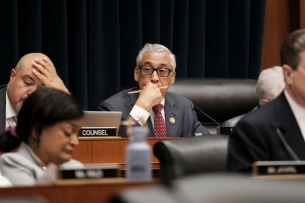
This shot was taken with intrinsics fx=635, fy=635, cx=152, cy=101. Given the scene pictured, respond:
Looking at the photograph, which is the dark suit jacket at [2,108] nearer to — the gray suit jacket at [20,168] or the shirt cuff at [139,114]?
the shirt cuff at [139,114]

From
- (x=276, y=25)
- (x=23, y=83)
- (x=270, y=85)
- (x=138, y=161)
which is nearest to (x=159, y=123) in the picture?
(x=270, y=85)

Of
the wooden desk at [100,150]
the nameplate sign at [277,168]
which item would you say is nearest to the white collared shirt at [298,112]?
the nameplate sign at [277,168]

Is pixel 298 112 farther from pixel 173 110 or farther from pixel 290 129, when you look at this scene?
pixel 173 110

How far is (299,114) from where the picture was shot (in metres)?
2.52

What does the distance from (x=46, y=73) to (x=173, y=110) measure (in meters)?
0.96

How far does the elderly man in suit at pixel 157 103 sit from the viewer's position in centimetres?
439

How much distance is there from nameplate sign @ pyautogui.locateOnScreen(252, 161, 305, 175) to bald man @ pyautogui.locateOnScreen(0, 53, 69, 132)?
234 centimetres

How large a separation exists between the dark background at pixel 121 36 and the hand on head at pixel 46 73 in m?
0.96

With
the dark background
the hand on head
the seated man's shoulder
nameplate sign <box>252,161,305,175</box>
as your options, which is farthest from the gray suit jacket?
the dark background

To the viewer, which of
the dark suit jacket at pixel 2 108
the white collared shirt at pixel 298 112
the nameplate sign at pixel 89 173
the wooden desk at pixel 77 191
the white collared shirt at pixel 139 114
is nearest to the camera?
the wooden desk at pixel 77 191

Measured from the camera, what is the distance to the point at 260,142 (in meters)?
2.38

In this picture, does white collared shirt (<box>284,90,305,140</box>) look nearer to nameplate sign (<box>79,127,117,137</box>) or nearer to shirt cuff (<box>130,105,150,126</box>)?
nameplate sign (<box>79,127,117,137</box>)

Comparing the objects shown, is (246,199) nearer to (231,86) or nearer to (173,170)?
(173,170)

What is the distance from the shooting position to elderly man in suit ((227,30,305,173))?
2.37 metres
